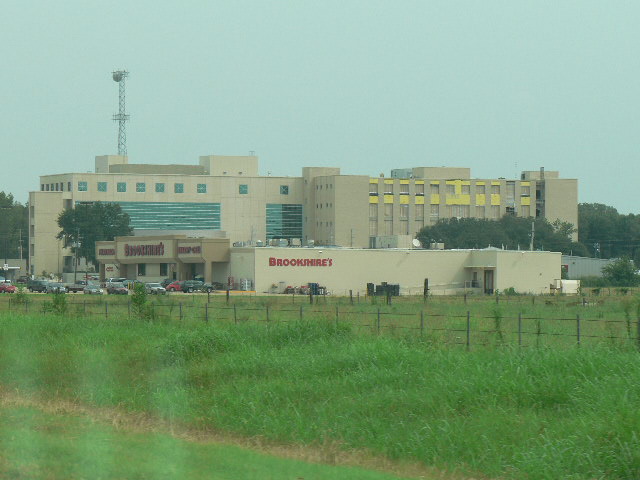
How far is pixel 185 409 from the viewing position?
21.3 meters

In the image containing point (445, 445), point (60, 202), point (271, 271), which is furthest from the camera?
point (60, 202)

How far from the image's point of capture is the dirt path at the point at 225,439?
53.5 feet

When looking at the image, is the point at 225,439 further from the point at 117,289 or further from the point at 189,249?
the point at 189,249

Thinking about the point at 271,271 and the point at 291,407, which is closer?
the point at 291,407

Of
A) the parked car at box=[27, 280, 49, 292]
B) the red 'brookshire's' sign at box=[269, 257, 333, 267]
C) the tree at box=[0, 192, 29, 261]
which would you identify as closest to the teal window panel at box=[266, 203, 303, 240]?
the tree at box=[0, 192, 29, 261]

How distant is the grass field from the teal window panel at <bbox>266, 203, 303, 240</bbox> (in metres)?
140

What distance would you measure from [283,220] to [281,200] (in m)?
3.52

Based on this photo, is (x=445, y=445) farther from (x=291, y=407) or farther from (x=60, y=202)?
(x=60, y=202)

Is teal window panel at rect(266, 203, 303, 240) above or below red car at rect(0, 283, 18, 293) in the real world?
above

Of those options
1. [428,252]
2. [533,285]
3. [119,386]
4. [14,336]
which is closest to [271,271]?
[428,252]

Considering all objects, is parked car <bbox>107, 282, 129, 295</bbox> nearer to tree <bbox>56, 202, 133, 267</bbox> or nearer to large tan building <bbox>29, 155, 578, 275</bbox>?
tree <bbox>56, 202, 133, 267</bbox>

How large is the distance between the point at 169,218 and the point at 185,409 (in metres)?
145

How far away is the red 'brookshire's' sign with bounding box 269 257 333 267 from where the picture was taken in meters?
99.1

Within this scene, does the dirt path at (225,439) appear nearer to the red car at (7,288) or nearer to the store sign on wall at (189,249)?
the store sign on wall at (189,249)
